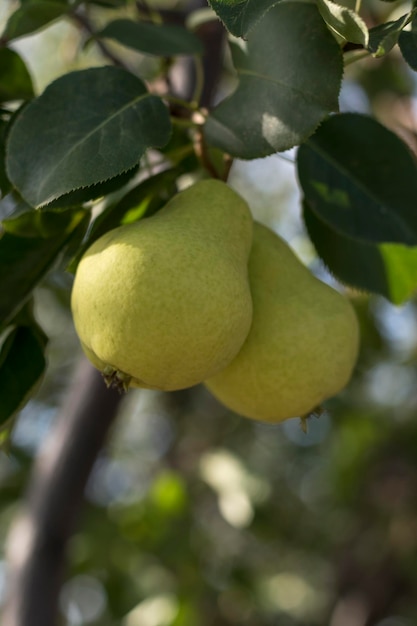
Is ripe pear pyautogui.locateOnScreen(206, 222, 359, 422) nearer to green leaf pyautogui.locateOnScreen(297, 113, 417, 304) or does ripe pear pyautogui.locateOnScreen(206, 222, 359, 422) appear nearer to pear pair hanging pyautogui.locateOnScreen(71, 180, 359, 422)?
pear pair hanging pyautogui.locateOnScreen(71, 180, 359, 422)

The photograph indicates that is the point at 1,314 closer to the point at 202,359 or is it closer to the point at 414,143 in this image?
the point at 202,359

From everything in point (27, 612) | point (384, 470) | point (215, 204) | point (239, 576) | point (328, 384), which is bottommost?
point (384, 470)

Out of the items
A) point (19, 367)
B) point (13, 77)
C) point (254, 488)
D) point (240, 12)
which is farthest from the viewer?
point (254, 488)

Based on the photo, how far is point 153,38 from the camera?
2.80ft

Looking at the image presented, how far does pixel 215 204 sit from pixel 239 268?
102mm

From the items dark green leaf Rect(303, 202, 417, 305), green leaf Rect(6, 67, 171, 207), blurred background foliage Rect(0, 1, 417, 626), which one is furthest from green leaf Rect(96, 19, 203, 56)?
blurred background foliage Rect(0, 1, 417, 626)

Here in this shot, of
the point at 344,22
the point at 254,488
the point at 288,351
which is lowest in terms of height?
the point at 254,488

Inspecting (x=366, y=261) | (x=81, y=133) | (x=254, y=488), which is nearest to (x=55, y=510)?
(x=254, y=488)

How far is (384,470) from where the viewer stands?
7.70 ft

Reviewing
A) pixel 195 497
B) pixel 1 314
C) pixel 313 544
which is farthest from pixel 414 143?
pixel 313 544

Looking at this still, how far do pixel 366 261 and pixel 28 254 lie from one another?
376 mm

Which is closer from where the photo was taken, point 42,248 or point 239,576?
point 42,248

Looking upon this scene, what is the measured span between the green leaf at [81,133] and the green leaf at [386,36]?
19 cm

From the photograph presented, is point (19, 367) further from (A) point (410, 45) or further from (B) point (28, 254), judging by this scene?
(A) point (410, 45)
